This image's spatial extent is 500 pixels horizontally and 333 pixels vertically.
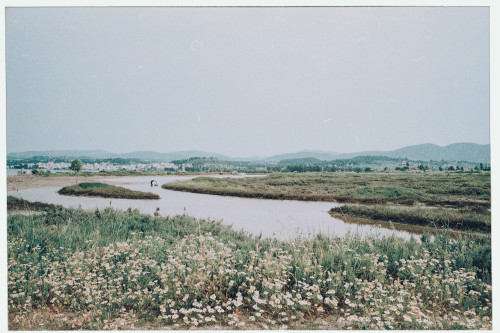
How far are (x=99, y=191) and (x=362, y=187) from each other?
5756 mm

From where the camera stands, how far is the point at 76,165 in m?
6.68

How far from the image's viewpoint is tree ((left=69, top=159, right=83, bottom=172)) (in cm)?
668

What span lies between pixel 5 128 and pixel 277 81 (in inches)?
213

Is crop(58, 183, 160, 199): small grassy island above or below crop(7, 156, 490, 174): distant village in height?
below

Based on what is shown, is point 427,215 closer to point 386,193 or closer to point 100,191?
point 386,193

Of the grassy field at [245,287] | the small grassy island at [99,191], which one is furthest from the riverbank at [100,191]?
the grassy field at [245,287]

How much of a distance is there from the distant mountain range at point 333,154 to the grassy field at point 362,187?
412 mm

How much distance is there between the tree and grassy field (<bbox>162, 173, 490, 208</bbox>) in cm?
181

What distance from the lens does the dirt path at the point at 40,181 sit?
621 cm

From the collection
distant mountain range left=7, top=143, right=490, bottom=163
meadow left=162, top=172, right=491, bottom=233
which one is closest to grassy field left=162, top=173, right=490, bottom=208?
meadow left=162, top=172, right=491, bottom=233

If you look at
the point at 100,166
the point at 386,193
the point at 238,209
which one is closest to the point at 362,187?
the point at 386,193

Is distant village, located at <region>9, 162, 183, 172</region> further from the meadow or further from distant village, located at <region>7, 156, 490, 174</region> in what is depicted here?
the meadow
